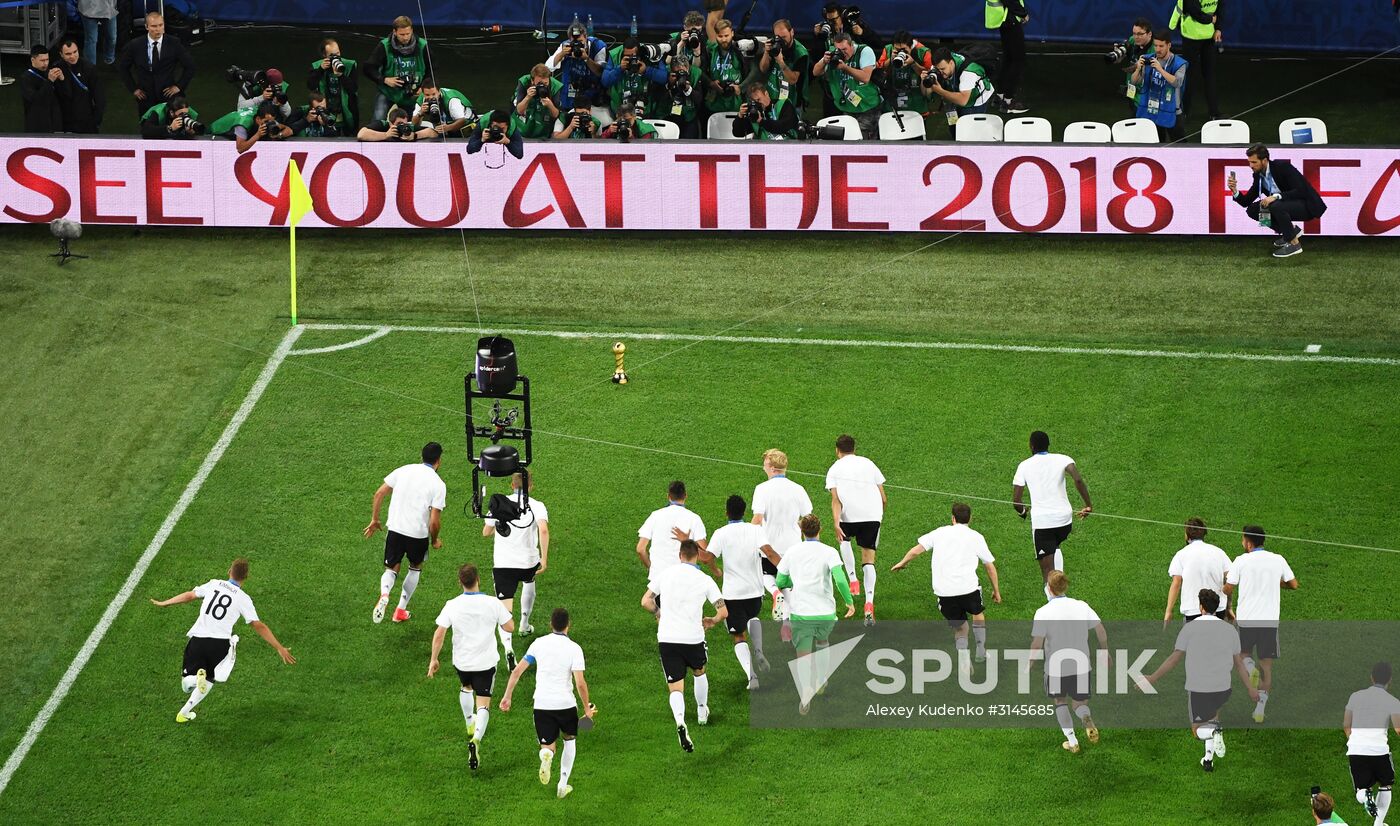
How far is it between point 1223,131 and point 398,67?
11.5 m

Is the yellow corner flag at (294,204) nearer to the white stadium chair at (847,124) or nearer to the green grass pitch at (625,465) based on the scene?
the green grass pitch at (625,465)

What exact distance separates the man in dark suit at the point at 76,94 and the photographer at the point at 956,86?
38.6 ft

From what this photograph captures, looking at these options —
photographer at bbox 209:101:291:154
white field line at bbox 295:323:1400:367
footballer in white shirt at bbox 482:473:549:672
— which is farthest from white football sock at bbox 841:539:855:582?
photographer at bbox 209:101:291:154

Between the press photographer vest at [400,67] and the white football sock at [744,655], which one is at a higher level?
the press photographer vest at [400,67]

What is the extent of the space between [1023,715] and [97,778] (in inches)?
A: 320

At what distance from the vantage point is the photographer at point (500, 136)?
2331 cm

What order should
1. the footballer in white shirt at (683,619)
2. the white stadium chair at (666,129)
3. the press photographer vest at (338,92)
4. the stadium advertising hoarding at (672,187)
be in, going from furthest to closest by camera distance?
the press photographer vest at (338,92)
the white stadium chair at (666,129)
the stadium advertising hoarding at (672,187)
the footballer in white shirt at (683,619)

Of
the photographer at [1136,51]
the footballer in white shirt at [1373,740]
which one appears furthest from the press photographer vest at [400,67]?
the footballer in white shirt at [1373,740]

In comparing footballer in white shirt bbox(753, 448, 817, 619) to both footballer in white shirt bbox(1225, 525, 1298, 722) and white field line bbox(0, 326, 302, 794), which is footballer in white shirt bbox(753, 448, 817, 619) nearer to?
footballer in white shirt bbox(1225, 525, 1298, 722)

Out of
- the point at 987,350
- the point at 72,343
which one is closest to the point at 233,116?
the point at 72,343

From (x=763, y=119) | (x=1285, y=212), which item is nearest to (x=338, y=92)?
(x=763, y=119)

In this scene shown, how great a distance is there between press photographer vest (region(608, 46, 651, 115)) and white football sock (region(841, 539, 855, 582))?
10.5 meters

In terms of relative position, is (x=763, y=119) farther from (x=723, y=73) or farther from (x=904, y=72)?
(x=904, y=72)

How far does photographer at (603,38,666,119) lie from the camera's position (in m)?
27.0
